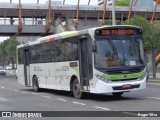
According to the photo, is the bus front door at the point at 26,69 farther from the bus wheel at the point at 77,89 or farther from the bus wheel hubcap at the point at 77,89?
the bus wheel hubcap at the point at 77,89

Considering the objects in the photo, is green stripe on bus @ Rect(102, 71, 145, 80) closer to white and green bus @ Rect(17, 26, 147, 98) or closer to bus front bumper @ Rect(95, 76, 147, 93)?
white and green bus @ Rect(17, 26, 147, 98)

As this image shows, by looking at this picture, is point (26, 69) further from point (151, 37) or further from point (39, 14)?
point (39, 14)

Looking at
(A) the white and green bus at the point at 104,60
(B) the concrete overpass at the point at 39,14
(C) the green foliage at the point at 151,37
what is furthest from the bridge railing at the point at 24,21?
(A) the white and green bus at the point at 104,60

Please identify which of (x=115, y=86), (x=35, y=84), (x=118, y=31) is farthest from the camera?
(x=35, y=84)

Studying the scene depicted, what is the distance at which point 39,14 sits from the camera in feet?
215

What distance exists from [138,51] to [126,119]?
6.49 metres

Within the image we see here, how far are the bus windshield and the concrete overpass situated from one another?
41.7m

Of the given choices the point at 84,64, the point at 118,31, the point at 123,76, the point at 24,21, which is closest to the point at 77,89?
the point at 84,64

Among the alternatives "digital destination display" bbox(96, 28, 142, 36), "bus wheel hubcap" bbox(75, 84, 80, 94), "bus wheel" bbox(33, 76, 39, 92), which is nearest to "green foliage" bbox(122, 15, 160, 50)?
"bus wheel" bbox(33, 76, 39, 92)

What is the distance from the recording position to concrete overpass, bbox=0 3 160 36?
59719mm

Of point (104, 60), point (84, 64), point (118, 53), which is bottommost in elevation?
point (84, 64)

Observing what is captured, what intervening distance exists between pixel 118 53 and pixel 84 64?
1648mm

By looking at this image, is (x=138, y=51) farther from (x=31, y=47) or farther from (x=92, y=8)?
(x=92, y=8)

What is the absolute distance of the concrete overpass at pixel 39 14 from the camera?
59.7 m
